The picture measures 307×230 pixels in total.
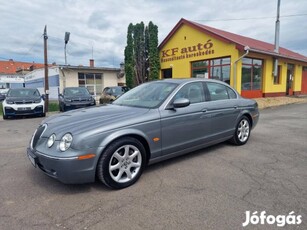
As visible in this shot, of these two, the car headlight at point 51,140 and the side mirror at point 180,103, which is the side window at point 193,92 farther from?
the car headlight at point 51,140

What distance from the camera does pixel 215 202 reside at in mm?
2895

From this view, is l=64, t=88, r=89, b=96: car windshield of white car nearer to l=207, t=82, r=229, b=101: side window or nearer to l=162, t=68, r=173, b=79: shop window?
l=162, t=68, r=173, b=79: shop window

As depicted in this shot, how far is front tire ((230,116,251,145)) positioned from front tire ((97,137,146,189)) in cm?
264

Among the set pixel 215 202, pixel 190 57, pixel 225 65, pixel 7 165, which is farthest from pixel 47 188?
pixel 190 57

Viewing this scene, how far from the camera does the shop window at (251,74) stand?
14977mm

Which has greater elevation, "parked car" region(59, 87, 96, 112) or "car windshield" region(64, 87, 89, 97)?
"car windshield" region(64, 87, 89, 97)

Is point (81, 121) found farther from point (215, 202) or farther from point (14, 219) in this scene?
point (215, 202)

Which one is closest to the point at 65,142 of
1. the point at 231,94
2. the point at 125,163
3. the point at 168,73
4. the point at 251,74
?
the point at 125,163

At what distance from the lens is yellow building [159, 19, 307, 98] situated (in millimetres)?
14641

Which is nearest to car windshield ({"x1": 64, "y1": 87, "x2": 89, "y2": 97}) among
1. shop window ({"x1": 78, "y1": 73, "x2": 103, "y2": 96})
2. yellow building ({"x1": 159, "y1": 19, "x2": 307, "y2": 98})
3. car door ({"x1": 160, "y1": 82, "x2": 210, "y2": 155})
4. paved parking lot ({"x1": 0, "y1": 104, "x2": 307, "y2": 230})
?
yellow building ({"x1": 159, "y1": 19, "x2": 307, "y2": 98})

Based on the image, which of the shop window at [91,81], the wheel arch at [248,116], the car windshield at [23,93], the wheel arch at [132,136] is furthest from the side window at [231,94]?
the shop window at [91,81]

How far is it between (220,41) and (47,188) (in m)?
14.4

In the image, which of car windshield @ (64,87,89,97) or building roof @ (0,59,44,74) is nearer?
car windshield @ (64,87,89,97)

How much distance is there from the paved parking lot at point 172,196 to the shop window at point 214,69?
37.5 feet
